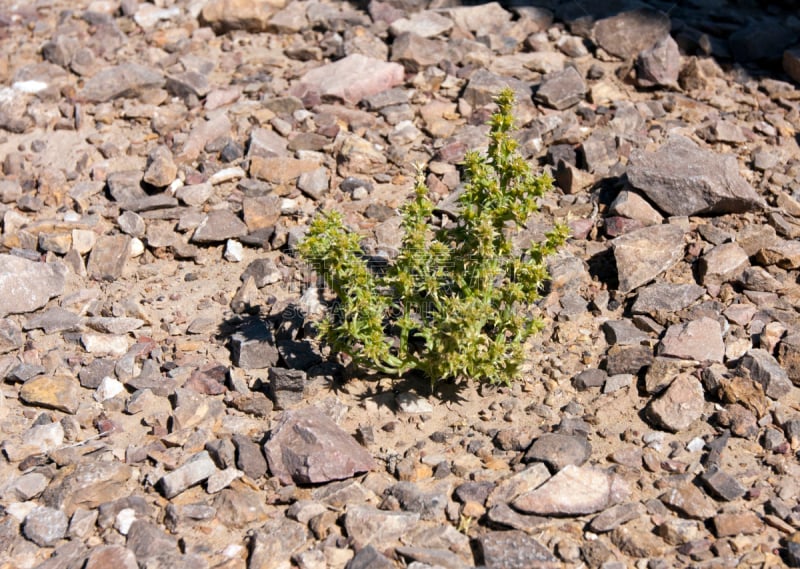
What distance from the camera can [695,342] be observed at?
4594mm

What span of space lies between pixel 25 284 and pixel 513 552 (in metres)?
3.09

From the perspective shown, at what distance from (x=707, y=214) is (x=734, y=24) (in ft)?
8.89

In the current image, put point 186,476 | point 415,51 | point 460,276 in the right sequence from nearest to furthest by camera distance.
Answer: point 186,476 → point 460,276 → point 415,51

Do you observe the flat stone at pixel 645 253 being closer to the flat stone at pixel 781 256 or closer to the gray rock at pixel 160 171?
the flat stone at pixel 781 256

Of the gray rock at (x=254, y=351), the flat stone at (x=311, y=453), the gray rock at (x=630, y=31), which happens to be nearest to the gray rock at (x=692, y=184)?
the gray rock at (x=630, y=31)

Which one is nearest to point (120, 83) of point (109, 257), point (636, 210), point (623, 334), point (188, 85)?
point (188, 85)

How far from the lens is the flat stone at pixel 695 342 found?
454 cm

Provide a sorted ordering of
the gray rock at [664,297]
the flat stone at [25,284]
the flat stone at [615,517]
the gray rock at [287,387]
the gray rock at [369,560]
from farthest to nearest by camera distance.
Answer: the flat stone at [25,284], the gray rock at [664,297], the gray rock at [287,387], the flat stone at [615,517], the gray rock at [369,560]

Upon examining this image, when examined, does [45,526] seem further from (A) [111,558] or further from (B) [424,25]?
(B) [424,25]

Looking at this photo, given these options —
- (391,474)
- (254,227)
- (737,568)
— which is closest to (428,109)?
(254,227)

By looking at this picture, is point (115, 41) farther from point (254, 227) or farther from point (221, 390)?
point (221, 390)

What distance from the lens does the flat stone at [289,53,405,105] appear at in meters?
6.75

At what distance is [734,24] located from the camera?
7.50 meters

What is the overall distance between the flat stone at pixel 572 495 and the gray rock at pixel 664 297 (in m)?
1.19
